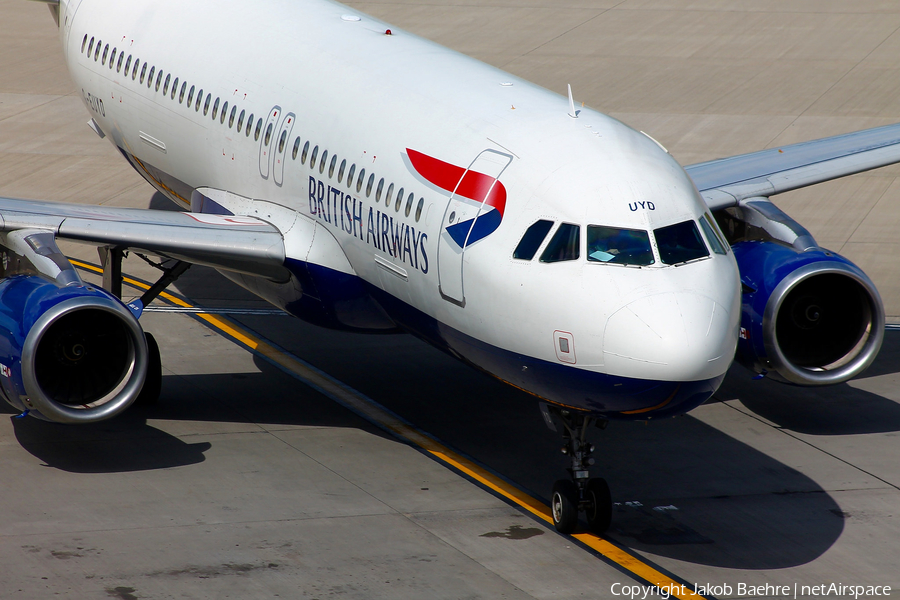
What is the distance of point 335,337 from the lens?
18734mm

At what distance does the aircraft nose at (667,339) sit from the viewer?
10.5 m

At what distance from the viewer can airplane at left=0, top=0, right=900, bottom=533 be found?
11.0 m

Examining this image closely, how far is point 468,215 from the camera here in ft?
39.8

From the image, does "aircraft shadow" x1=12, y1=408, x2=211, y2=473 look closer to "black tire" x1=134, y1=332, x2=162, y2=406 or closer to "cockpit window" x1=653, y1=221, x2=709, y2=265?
"black tire" x1=134, y1=332, x2=162, y2=406

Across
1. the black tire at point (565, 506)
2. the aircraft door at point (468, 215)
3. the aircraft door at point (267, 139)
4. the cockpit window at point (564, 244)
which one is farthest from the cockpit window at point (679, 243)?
the aircraft door at point (267, 139)

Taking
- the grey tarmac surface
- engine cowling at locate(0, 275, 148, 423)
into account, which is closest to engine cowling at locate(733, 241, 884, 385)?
the grey tarmac surface

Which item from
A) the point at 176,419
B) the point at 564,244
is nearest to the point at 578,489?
the point at 564,244

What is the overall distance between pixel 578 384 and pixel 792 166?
7.77 meters

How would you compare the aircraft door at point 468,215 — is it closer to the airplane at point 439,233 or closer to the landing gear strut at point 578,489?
the airplane at point 439,233

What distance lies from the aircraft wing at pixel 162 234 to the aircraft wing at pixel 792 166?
5959 millimetres

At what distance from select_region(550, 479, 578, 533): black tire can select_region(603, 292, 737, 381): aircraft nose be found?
6.46ft

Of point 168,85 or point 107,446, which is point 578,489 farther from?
point 168,85

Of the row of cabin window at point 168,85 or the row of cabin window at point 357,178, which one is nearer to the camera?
the row of cabin window at point 357,178

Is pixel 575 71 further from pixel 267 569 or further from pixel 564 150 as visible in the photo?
pixel 267 569
